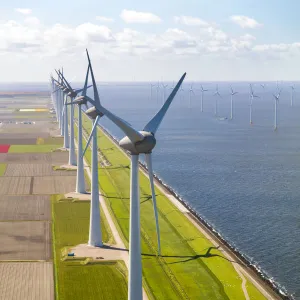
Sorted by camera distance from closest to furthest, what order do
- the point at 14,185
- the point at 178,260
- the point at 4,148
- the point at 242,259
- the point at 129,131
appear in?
the point at 129,131 → the point at 178,260 → the point at 242,259 → the point at 14,185 → the point at 4,148

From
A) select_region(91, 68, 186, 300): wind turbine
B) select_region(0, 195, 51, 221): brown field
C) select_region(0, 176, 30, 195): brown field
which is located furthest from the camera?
select_region(0, 176, 30, 195): brown field

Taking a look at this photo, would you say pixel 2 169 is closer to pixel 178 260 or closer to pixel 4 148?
pixel 4 148

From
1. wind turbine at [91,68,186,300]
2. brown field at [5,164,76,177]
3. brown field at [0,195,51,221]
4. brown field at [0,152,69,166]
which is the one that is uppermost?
wind turbine at [91,68,186,300]

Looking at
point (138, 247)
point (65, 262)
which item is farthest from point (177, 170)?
point (138, 247)

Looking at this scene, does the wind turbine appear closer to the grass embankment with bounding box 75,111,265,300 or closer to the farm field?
the grass embankment with bounding box 75,111,265,300

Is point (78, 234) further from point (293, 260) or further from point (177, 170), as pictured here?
point (177, 170)

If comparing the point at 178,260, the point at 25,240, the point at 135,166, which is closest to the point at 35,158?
the point at 25,240

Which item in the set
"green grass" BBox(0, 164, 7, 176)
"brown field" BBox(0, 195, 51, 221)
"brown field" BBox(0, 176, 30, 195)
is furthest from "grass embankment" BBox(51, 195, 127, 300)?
"green grass" BBox(0, 164, 7, 176)
